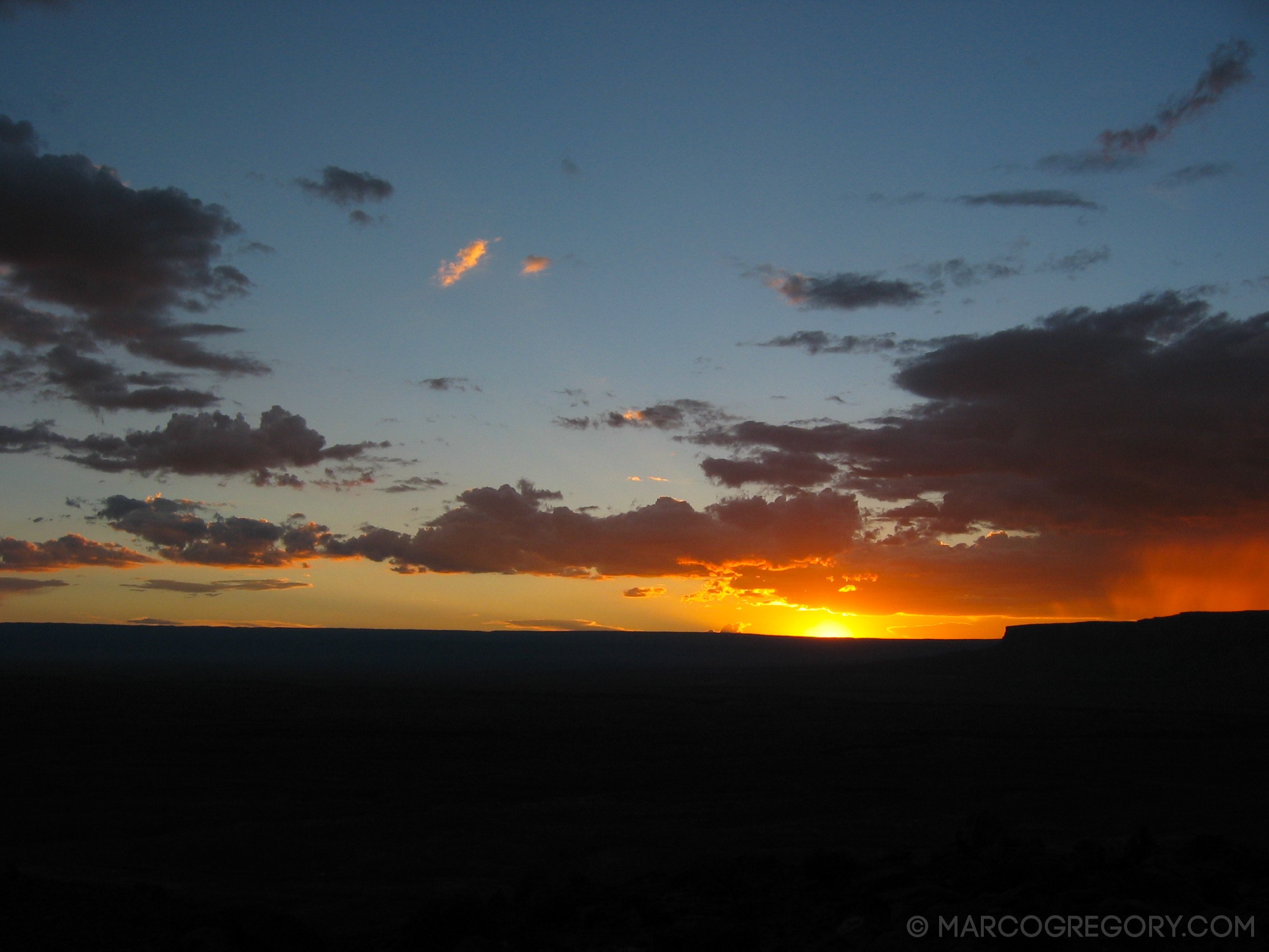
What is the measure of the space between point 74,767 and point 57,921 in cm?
1931

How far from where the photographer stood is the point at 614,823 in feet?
70.9

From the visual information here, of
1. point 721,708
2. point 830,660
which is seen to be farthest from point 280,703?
point 830,660

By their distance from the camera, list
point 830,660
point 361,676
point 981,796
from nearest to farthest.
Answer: point 981,796 → point 361,676 → point 830,660

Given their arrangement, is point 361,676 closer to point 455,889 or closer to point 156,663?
point 156,663

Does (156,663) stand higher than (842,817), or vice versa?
(842,817)

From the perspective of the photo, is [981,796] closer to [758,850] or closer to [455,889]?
[758,850]

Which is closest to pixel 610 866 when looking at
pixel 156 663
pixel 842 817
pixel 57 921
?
pixel 842 817

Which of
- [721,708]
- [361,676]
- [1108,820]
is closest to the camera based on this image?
[1108,820]

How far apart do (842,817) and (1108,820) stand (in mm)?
A: 6356

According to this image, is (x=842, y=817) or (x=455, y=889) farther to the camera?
(x=842, y=817)

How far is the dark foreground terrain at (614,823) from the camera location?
38.4 feet

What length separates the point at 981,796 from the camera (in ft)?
82.9

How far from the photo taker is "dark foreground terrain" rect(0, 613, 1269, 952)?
461 inches

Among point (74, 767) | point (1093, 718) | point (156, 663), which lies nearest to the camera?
point (74, 767)
